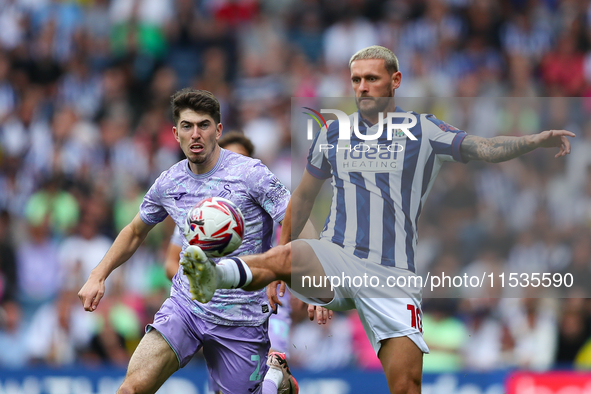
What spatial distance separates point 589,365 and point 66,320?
6.08 meters

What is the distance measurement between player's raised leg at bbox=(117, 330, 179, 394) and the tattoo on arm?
2.42 meters

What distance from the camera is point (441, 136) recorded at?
17.7 feet

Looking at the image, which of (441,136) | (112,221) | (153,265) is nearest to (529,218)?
(441,136)

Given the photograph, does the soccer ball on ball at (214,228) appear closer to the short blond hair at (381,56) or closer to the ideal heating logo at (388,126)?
the ideal heating logo at (388,126)

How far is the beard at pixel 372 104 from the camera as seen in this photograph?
550cm

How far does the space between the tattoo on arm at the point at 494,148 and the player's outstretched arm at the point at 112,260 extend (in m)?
2.37

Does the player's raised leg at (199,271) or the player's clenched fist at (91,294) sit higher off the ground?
the player's raised leg at (199,271)

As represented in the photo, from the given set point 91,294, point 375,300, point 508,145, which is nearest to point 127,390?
point 91,294

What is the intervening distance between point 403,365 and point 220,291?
138 centimetres

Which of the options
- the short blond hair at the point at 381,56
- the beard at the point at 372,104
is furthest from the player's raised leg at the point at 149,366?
the short blond hair at the point at 381,56

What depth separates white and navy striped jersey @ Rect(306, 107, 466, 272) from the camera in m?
5.33

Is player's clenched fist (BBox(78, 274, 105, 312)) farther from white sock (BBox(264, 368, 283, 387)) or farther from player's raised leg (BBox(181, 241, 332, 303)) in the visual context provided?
white sock (BBox(264, 368, 283, 387))

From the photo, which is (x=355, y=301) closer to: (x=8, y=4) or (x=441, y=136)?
(x=441, y=136)

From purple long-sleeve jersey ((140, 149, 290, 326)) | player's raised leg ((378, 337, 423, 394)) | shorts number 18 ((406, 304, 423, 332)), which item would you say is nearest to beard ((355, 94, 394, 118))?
purple long-sleeve jersey ((140, 149, 290, 326))
